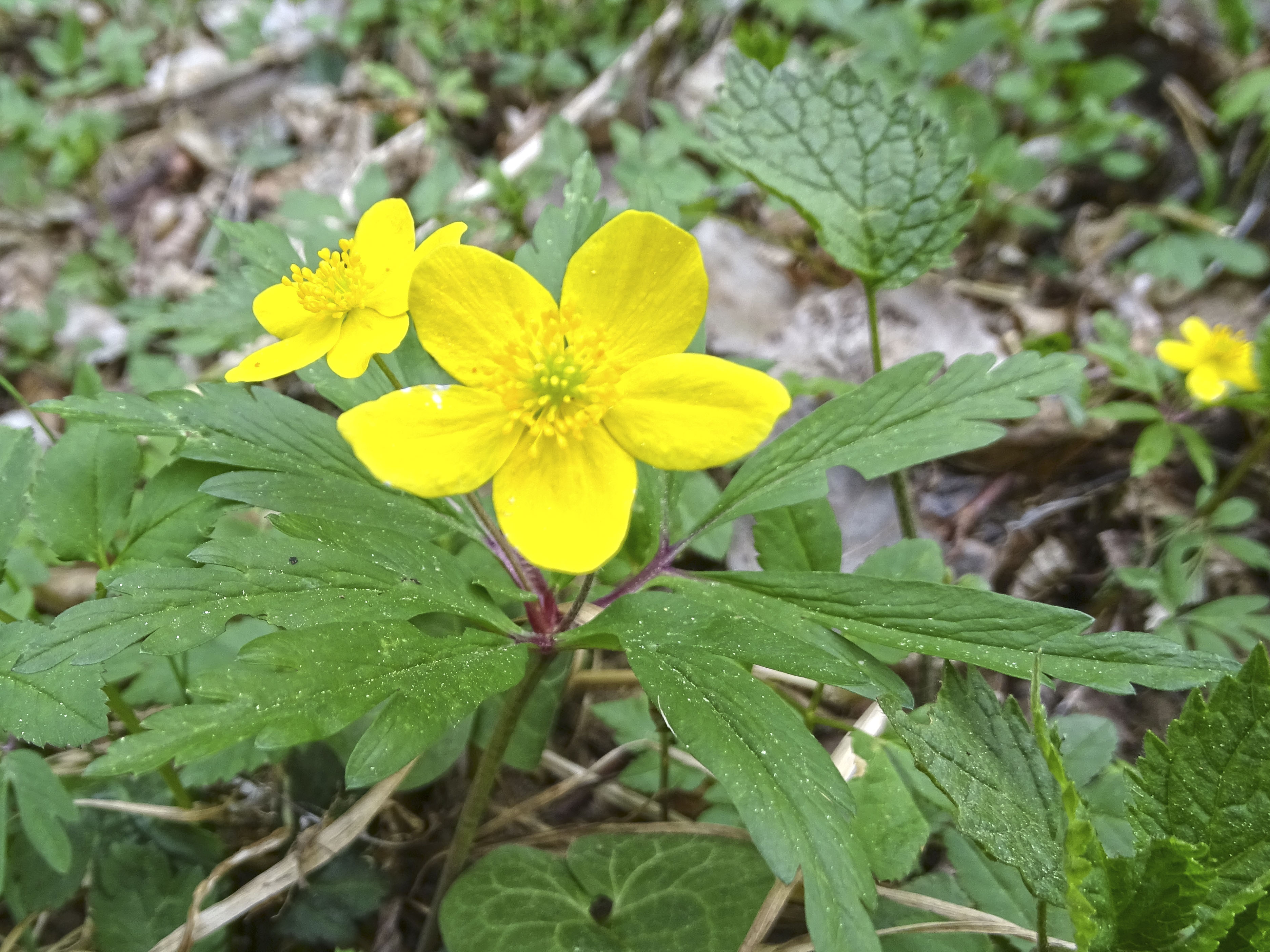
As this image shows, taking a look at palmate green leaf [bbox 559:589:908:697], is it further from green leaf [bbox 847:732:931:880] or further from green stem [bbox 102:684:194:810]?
green stem [bbox 102:684:194:810]

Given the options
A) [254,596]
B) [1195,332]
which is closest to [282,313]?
[254,596]

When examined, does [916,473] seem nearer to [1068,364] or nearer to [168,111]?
[1068,364]

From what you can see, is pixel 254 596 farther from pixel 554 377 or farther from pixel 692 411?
pixel 692 411

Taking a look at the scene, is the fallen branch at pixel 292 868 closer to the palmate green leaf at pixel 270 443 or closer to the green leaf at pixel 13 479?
the palmate green leaf at pixel 270 443

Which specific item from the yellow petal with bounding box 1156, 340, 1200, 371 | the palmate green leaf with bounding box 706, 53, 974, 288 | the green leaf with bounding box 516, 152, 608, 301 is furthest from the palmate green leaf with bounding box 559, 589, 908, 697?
the yellow petal with bounding box 1156, 340, 1200, 371

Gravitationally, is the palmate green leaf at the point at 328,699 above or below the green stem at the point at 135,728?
above

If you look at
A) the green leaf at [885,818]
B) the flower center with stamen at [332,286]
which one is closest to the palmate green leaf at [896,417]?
the green leaf at [885,818]
